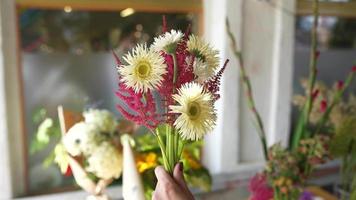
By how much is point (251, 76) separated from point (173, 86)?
37.7 inches

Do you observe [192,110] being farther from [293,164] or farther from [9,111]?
[9,111]

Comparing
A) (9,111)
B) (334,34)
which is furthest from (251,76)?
(9,111)

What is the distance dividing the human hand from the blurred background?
72 centimetres

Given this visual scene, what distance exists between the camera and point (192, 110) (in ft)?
2.20

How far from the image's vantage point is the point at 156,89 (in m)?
0.70

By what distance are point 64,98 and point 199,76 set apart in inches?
38.9

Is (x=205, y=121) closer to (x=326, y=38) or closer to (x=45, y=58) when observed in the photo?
(x=45, y=58)

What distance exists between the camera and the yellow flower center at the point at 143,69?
68 cm

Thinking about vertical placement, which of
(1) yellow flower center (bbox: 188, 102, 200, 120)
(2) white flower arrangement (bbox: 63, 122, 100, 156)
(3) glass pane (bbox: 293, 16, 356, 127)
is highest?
(3) glass pane (bbox: 293, 16, 356, 127)

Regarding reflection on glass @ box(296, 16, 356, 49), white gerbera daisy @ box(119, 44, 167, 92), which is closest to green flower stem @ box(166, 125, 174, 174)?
white gerbera daisy @ box(119, 44, 167, 92)

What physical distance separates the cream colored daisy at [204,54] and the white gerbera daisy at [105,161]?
1.57ft

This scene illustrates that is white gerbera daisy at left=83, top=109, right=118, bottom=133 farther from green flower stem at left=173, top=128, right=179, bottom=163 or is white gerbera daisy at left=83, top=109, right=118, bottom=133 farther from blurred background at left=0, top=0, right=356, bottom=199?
green flower stem at left=173, top=128, right=179, bottom=163

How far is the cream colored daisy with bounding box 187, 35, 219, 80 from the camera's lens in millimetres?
726

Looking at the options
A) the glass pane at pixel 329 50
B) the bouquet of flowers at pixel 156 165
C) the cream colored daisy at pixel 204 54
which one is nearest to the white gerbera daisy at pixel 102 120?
the bouquet of flowers at pixel 156 165
